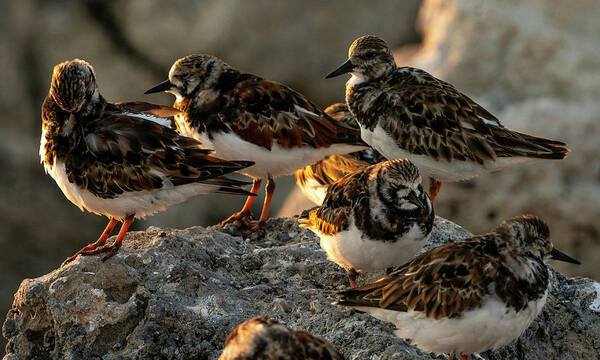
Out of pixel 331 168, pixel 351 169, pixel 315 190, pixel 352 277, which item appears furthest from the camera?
pixel 315 190

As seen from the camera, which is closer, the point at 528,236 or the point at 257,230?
the point at 528,236

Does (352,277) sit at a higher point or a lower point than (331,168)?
lower

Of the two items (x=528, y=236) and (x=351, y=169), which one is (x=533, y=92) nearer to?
(x=351, y=169)

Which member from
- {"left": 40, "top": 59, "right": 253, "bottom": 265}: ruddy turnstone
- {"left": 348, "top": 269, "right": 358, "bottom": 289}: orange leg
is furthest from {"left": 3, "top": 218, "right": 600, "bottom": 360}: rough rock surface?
{"left": 40, "top": 59, "right": 253, "bottom": 265}: ruddy turnstone

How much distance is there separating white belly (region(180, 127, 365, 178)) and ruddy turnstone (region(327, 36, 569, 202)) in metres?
0.50

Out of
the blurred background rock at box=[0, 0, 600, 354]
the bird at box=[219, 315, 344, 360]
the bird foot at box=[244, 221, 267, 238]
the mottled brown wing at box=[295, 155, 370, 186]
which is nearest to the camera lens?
the bird at box=[219, 315, 344, 360]

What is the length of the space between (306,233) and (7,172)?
7.79 meters

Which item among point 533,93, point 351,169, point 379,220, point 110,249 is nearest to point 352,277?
point 379,220

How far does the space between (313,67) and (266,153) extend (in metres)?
7.03

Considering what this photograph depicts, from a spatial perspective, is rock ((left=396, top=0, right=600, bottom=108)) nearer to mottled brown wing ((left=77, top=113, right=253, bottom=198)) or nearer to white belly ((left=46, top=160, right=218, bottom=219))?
mottled brown wing ((left=77, top=113, right=253, bottom=198))

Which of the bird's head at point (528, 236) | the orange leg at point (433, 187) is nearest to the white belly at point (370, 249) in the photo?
the bird's head at point (528, 236)

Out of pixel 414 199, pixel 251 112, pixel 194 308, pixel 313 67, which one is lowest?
pixel 194 308

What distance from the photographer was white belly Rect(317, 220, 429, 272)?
5508 mm

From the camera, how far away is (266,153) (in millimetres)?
7207
